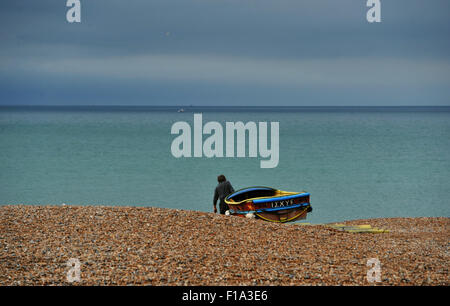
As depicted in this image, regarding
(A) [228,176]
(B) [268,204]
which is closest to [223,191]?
(B) [268,204]

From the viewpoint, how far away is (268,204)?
1878 centimetres

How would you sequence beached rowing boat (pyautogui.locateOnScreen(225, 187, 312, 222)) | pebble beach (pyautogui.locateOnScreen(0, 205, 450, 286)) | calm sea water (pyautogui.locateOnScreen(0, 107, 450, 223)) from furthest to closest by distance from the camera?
1. calm sea water (pyautogui.locateOnScreen(0, 107, 450, 223))
2. beached rowing boat (pyautogui.locateOnScreen(225, 187, 312, 222))
3. pebble beach (pyautogui.locateOnScreen(0, 205, 450, 286))

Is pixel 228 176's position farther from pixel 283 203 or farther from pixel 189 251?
pixel 189 251

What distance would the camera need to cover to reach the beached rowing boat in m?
18.6

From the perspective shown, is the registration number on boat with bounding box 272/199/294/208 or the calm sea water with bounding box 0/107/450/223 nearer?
the registration number on boat with bounding box 272/199/294/208

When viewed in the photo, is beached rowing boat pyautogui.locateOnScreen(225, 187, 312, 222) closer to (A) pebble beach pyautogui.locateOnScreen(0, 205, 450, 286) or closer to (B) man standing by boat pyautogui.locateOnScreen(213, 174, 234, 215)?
(B) man standing by boat pyautogui.locateOnScreen(213, 174, 234, 215)

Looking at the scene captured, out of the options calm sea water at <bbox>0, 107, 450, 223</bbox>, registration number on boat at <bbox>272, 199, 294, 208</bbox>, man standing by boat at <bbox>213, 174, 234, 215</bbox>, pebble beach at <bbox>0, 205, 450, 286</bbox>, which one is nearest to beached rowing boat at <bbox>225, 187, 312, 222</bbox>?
registration number on boat at <bbox>272, 199, 294, 208</bbox>

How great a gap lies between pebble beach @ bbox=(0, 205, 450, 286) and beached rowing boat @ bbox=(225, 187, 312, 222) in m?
3.72

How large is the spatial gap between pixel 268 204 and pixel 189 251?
24.7ft

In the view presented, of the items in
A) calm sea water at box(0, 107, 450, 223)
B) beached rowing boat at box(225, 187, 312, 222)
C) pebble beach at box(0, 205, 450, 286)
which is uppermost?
calm sea water at box(0, 107, 450, 223)

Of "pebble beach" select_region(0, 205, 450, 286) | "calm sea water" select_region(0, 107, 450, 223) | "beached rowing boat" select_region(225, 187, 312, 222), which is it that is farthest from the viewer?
"calm sea water" select_region(0, 107, 450, 223)

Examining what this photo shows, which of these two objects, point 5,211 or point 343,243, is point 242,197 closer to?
point 343,243

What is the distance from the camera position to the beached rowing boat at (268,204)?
18562 millimetres
